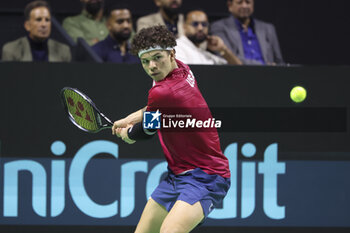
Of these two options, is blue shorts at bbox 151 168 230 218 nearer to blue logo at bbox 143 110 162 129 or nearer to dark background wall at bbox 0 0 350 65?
blue logo at bbox 143 110 162 129

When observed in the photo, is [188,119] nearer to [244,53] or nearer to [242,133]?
[242,133]

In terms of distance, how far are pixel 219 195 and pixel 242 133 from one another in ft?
4.42

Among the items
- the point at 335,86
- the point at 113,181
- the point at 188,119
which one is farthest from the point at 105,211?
the point at 335,86

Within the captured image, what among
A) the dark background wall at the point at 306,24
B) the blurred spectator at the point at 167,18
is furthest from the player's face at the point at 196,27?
the dark background wall at the point at 306,24

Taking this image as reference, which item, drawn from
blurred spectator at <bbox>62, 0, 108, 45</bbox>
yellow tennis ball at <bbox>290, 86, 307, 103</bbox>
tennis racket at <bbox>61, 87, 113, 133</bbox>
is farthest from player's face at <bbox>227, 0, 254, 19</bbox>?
tennis racket at <bbox>61, 87, 113, 133</bbox>

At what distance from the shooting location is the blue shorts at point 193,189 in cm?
425

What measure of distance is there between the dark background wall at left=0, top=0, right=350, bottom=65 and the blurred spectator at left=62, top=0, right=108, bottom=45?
1353mm

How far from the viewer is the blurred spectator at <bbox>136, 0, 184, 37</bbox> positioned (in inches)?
272

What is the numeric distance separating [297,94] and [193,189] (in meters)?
1.77

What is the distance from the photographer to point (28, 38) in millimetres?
6250

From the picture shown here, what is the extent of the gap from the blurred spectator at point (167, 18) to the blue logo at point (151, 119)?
8.94 ft

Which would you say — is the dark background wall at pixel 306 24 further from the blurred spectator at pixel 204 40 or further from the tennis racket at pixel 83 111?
the tennis racket at pixel 83 111

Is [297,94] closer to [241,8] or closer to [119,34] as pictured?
[241,8]

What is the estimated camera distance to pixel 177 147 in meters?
4.35
